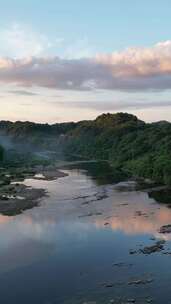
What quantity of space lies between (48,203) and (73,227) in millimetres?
15553

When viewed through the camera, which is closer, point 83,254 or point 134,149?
point 83,254

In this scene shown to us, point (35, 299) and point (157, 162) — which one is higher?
point (157, 162)

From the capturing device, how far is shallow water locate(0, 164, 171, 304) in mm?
32062

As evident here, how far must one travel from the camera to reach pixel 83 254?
40188 mm

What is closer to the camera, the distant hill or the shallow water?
the shallow water

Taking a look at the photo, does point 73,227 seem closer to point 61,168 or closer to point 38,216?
point 38,216

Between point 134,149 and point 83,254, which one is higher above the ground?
point 134,149

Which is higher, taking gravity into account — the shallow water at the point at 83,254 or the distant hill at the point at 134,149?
the distant hill at the point at 134,149

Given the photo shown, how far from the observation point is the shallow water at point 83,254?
32062 millimetres

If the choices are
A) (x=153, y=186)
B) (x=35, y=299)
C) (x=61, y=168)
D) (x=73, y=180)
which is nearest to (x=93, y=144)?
(x=61, y=168)

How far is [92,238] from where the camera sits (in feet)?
148

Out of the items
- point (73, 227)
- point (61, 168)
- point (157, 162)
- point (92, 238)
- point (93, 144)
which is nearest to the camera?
point (92, 238)

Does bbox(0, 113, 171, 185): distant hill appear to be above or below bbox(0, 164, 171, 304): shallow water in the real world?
above

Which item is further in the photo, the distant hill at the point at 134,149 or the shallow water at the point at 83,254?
the distant hill at the point at 134,149
